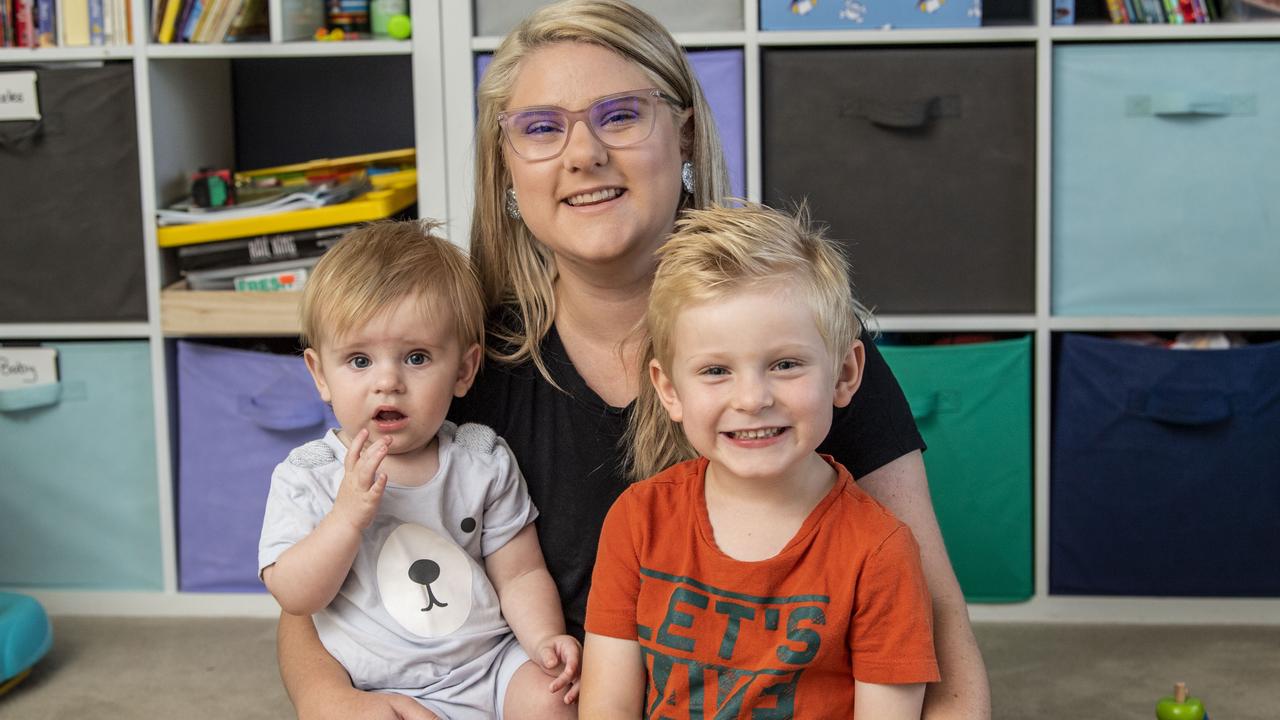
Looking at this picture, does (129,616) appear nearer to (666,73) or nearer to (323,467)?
(323,467)

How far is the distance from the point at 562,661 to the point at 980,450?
133 centimetres

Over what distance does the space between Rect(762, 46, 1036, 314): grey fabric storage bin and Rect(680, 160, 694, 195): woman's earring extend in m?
0.91

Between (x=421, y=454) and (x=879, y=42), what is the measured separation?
4.38 ft

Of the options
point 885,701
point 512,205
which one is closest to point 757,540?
point 885,701

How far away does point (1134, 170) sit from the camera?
8.04 feet

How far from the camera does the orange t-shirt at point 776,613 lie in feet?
3.87

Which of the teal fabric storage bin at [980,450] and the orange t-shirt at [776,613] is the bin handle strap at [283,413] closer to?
the teal fabric storage bin at [980,450]

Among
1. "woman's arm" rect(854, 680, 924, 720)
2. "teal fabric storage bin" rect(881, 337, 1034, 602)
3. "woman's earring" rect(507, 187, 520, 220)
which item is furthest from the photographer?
"teal fabric storage bin" rect(881, 337, 1034, 602)

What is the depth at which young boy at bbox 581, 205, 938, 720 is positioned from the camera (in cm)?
118

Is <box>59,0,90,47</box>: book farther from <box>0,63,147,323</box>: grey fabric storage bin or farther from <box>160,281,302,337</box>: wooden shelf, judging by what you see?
<box>160,281,302,337</box>: wooden shelf

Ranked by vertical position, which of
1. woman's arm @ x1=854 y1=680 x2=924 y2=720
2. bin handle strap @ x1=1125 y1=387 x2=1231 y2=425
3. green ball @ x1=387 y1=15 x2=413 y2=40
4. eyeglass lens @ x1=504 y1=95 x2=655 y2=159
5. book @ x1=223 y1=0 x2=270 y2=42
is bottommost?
woman's arm @ x1=854 y1=680 x2=924 y2=720

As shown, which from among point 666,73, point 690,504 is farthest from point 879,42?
point 690,504

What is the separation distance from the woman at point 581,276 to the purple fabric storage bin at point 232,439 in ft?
3.40

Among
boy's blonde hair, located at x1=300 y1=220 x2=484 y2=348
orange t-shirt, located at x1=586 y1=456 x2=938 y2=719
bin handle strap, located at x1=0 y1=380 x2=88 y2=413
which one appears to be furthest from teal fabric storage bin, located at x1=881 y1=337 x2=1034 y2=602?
bin handle strap, located at x1=0 y1=380 x2=88 y2=413
